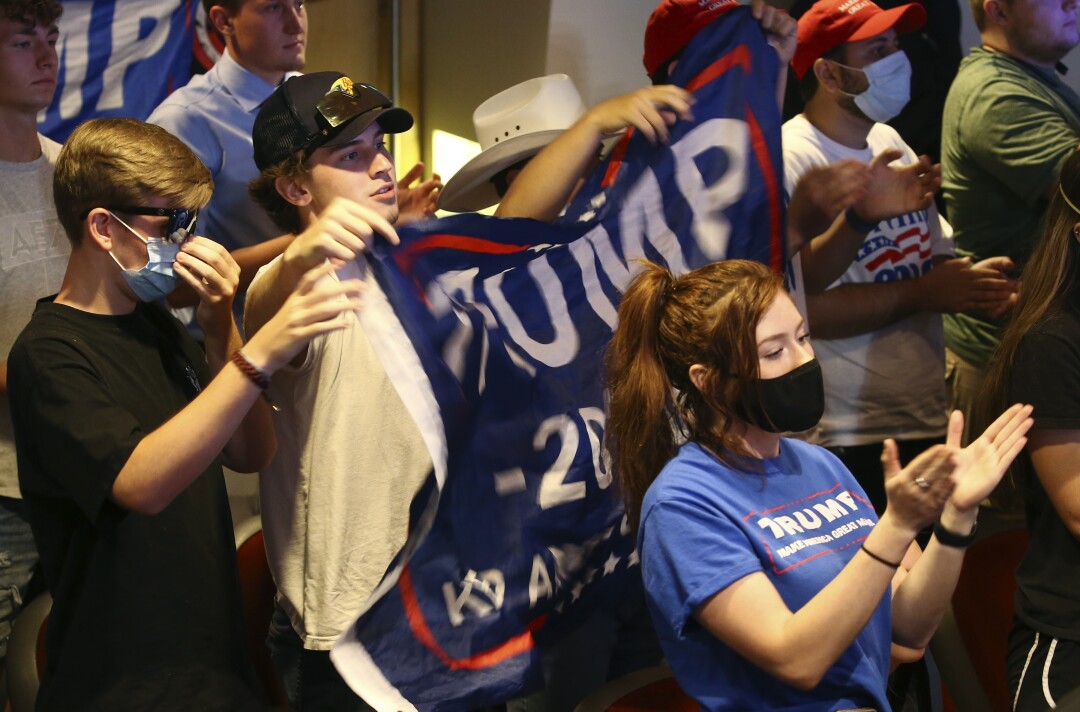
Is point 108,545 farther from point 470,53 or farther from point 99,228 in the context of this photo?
point 470,53

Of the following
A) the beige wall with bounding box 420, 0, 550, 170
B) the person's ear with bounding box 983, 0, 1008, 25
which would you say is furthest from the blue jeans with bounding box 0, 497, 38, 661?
the person's ear with bounding box 983, 0, 1008, 25

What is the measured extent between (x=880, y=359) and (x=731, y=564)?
5.88 feet

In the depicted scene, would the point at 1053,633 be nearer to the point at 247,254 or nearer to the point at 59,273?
the point at 247,254

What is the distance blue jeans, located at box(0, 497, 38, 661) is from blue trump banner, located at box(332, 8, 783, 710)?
1.02 meters

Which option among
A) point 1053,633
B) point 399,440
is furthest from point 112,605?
point 1053,633

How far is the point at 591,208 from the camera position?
261 centimetres

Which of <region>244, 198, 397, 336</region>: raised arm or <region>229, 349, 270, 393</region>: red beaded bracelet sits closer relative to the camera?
<region>229, 349, 270, 393</region>: red beaded bracelet

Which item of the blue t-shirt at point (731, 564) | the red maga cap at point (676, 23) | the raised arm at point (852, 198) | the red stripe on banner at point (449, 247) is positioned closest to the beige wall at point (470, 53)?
the red maga cap at point (676, 23)

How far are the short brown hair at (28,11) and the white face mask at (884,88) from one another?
2.12 m

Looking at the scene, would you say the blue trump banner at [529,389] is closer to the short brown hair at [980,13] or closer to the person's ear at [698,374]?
the person's ear at [698,374]

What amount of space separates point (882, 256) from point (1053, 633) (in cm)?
136

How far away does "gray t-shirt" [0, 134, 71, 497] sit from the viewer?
2914mm

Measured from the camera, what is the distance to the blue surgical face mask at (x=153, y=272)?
87.0 inches

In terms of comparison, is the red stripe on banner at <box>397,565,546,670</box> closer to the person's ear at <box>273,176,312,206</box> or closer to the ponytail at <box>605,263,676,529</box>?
the ponytail at <box>605,263,676,529</box>
